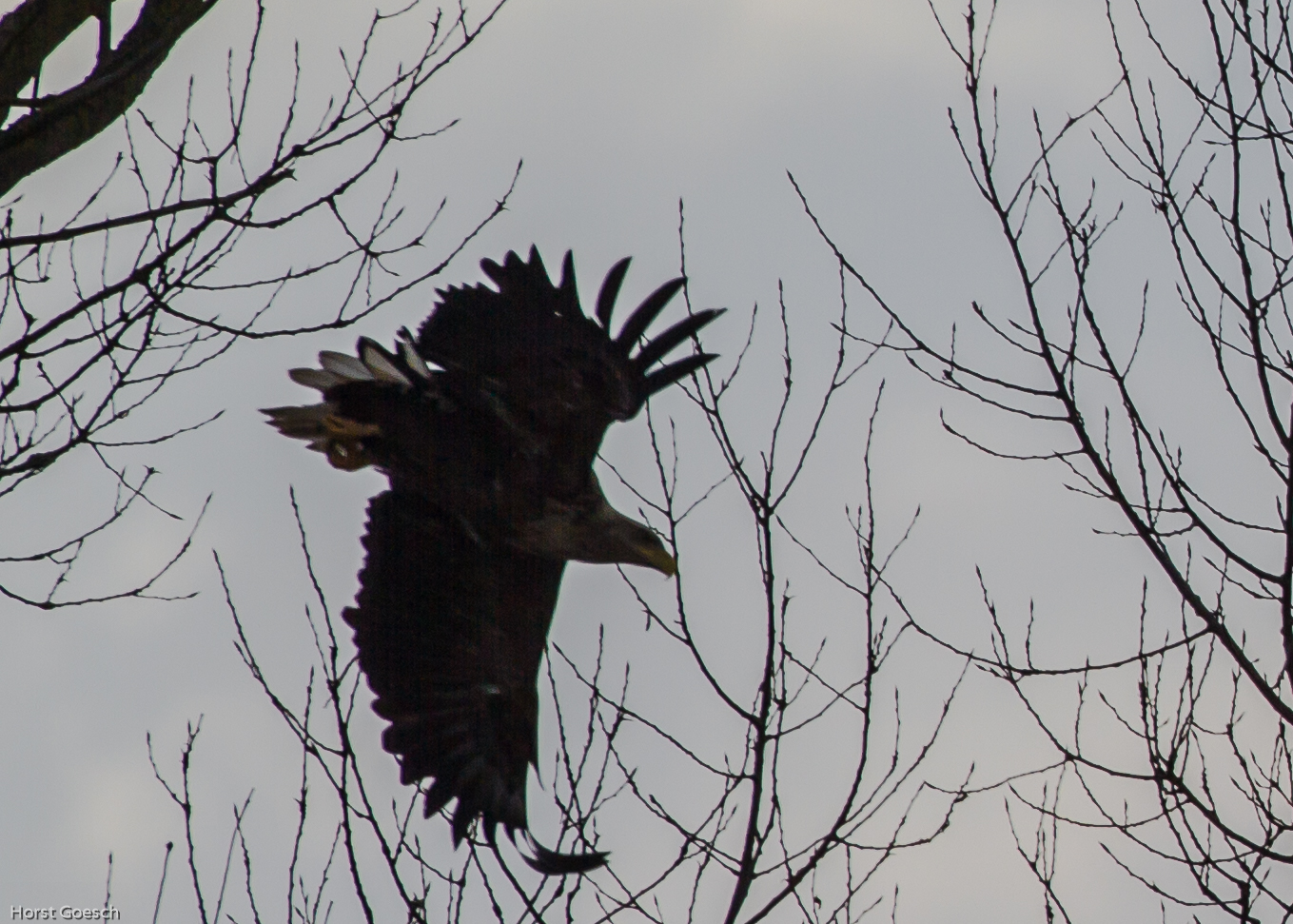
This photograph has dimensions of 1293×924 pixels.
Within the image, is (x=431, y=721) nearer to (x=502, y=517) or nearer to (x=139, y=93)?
(x=502, y=517)

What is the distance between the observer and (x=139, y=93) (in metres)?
4.01

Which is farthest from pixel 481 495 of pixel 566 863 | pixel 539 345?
pixel 566 863

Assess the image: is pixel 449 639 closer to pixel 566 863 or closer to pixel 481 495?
pixel 481 495

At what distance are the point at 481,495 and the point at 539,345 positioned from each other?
2.40 feet

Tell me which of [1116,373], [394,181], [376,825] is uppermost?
[394,181]

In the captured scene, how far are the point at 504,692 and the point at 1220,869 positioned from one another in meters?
2.90

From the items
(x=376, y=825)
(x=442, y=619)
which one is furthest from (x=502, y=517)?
(x=376, y=825)

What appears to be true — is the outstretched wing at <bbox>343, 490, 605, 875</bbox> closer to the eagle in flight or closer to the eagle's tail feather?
the eagle in flight

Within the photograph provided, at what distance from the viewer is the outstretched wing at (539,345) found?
495cm

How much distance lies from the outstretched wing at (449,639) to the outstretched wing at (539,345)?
93 cm

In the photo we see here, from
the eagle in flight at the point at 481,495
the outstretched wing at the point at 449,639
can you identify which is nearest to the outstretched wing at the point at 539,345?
the eagle in flight at the point at 481,495

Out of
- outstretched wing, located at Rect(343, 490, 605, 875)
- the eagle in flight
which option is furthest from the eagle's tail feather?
outstretched wing, located at Rect(343, 490, 605, 875)

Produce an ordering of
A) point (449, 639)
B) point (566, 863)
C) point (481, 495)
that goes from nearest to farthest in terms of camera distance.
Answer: point (566, 863) < point (481, 495) < point (449, 639)

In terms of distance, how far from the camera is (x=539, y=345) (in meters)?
5.04
